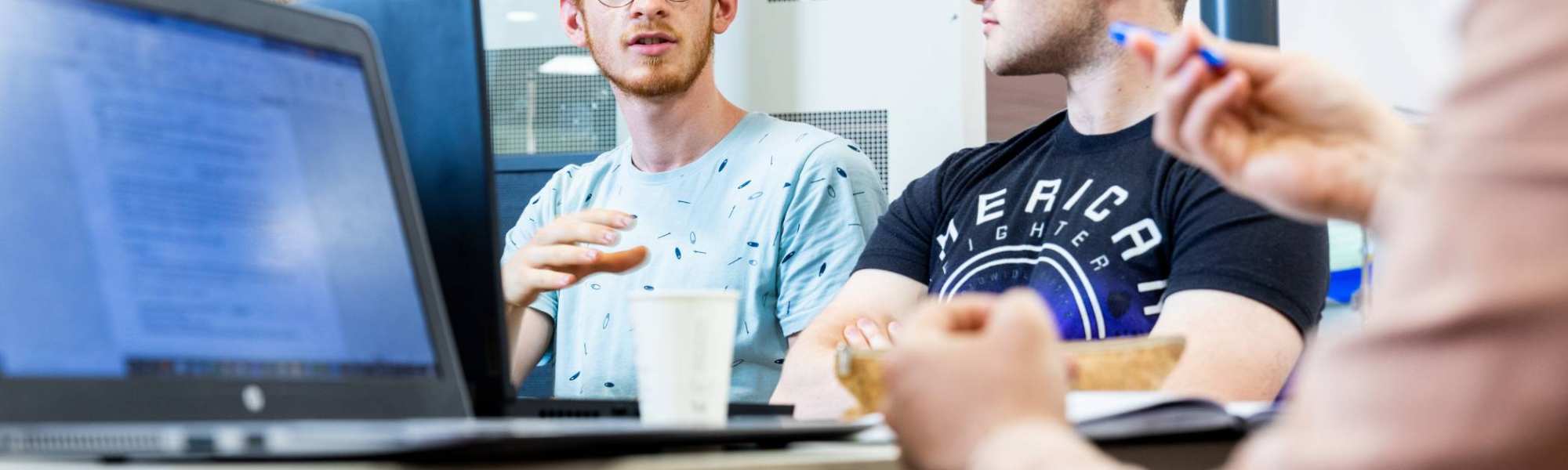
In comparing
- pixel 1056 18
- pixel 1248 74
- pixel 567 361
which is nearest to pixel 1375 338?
pixel 1248 74

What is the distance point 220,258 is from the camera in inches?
28.6

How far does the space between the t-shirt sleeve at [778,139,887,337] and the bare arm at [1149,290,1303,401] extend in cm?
66

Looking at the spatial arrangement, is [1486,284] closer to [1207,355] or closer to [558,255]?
[558,255]

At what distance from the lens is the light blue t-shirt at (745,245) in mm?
2213

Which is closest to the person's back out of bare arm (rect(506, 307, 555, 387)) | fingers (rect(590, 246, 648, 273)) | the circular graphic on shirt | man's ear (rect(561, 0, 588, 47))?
fingers (rect(590, 246, 648, 273))

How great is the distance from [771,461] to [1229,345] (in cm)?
99

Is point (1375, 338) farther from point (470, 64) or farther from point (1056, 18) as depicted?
point (1056, 18)

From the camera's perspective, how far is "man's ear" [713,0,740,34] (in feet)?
9.34

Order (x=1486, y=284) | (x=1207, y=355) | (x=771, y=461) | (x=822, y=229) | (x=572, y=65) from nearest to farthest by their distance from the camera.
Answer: (x=1486, y=284) → (x=771, y=461) → (x=1207, y=355) → (x=822, y=229) → (x=572, y=65)

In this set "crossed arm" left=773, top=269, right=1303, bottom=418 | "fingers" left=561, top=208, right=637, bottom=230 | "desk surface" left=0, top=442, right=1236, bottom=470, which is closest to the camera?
"desk surface" left=0, top=442, right=1236, bottom=470

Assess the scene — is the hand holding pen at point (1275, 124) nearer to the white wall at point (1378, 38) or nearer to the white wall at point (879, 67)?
the white wall at point (1378, 38)

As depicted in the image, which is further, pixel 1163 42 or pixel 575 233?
pixel 575 233

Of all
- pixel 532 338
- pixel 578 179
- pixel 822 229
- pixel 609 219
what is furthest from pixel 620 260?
pixel 578 179

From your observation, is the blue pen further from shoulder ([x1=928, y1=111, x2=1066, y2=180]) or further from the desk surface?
shoulder ([x1=928, y1=111, x2=1066, y2=180])
